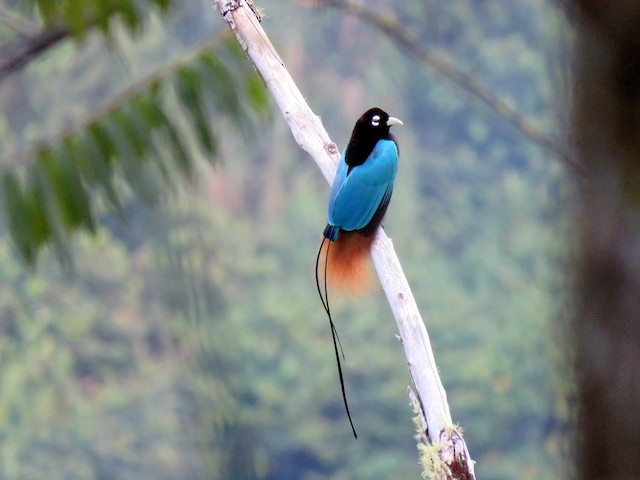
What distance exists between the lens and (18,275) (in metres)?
7.39

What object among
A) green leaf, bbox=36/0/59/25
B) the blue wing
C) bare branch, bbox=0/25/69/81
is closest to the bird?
the blue wing

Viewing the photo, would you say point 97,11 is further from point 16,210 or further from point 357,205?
point 357,205

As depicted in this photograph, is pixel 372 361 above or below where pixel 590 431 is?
above

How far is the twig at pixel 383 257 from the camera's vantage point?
35.3 inches

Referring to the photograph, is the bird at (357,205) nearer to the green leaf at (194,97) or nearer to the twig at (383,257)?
the twig at (383,257)

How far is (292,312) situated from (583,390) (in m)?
6.68

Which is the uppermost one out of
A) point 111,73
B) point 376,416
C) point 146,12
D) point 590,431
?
point 111,73

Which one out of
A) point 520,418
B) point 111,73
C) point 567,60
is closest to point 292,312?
point 520,418

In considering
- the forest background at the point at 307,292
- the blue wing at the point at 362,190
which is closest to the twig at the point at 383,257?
the blue wing at the point at 362,190

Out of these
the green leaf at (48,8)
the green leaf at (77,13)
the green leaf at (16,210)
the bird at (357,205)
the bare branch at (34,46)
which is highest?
the bare branch at (34,46)

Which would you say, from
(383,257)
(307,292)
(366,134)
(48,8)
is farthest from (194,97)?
(307,292)

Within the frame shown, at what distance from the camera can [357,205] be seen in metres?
1.16

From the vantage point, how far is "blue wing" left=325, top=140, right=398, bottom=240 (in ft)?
3.74

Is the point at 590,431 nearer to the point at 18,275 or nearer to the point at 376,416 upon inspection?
the point at 376,416
